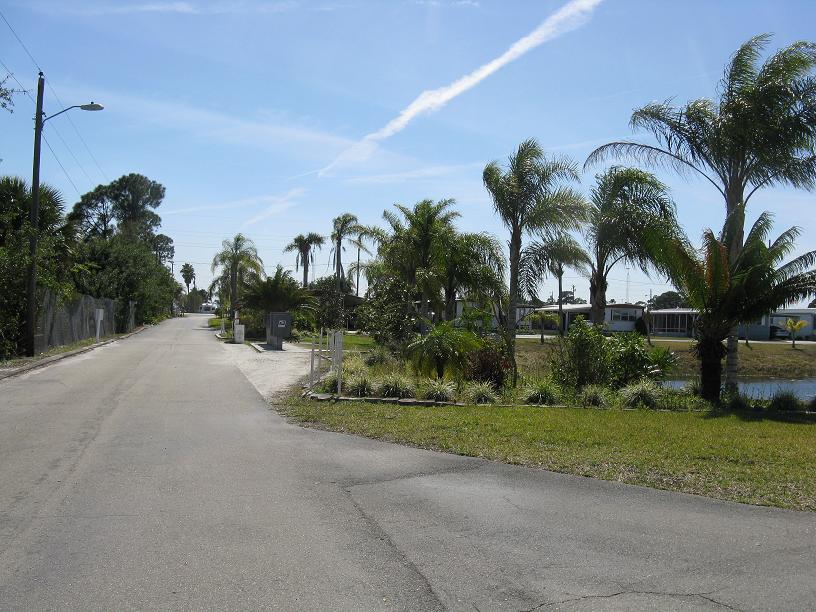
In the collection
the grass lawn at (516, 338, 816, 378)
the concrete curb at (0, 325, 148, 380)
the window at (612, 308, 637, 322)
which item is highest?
the window at (612, 308, 637, 322)

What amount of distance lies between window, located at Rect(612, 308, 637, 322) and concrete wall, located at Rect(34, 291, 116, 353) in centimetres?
3976

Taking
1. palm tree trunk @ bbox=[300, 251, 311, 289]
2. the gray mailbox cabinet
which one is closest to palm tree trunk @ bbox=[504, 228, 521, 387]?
the gray mailbox cabinet

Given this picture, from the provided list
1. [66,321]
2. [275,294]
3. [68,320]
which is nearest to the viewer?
[66,321]

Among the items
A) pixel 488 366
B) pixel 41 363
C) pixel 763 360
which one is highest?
pixel 488 366

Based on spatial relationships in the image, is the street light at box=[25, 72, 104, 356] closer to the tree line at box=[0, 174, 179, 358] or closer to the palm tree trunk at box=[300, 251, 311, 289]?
the tree line at box=[0, 174, 179, 358]

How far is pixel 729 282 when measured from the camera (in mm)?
13680

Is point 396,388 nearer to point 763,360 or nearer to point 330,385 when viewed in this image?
point 330,385

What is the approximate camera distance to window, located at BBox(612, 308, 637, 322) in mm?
58094

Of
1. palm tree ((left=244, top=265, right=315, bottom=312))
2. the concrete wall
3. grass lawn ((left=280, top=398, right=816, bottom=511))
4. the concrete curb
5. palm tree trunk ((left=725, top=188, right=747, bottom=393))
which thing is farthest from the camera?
palm tree ((left=244, top=265, right=315, bottom=312))

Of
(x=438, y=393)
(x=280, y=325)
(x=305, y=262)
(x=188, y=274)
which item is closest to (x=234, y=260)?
(x=305, y=262)

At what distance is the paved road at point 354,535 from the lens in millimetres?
4297

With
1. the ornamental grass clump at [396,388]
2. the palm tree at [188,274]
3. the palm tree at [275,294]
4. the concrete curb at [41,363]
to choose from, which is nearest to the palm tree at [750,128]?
the ornamental grass clump at [396,388]

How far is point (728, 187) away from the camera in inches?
611

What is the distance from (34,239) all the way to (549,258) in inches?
593
